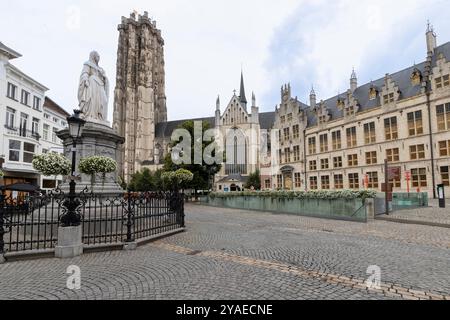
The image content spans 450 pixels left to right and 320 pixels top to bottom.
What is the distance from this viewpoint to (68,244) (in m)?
6.63

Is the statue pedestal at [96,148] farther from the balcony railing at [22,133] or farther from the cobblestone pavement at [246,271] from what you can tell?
the balcony railing at [22,133]

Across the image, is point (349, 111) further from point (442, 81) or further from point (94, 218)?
point (94, 218)

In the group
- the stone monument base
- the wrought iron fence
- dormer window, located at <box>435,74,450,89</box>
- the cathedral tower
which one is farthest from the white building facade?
dormer window, located at <box>435,74,450,89</box>

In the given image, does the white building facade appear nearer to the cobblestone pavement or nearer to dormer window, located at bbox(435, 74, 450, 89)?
the cobblestone pavement

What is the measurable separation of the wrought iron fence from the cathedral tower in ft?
220

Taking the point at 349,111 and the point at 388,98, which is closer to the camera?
the point at 388,98

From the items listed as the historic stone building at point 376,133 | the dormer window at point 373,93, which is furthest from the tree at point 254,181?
the dormer window at point 373,93

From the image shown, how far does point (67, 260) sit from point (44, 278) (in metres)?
1.42

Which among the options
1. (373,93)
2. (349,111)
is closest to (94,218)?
(349,111)

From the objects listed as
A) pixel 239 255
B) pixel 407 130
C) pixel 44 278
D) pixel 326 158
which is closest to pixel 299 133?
pixel 326 158

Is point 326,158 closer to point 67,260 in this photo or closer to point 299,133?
point 299,133

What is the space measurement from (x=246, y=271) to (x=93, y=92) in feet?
36.1

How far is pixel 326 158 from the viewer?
36312 mm

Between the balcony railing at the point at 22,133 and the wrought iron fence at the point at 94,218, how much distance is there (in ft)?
74.4
